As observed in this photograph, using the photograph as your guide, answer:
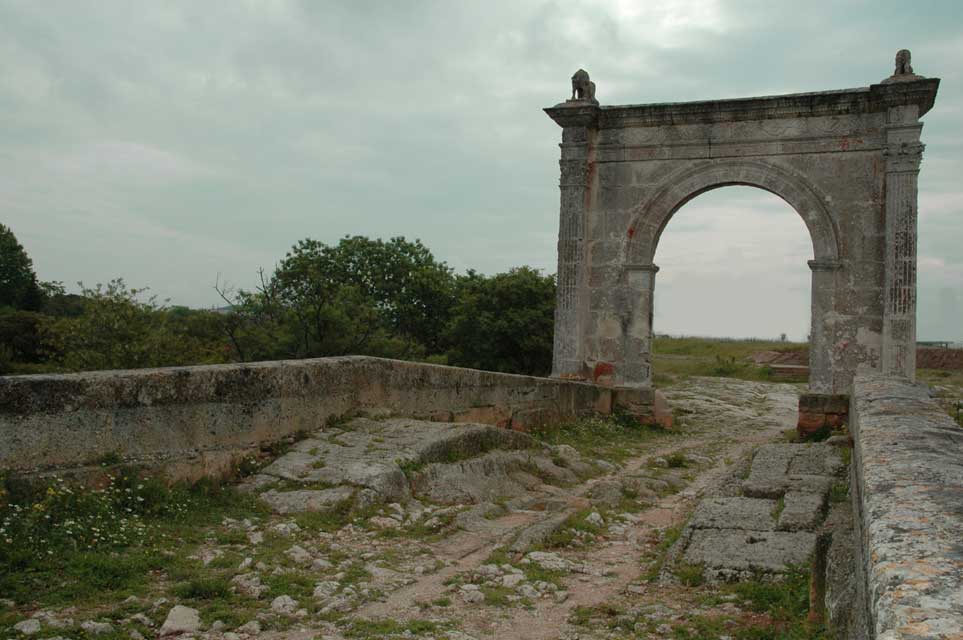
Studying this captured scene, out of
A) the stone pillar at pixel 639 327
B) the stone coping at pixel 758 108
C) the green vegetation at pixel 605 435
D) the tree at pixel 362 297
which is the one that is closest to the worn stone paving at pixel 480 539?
the green vegetation at pixel 605 435

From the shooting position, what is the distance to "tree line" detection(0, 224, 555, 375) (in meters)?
15.3

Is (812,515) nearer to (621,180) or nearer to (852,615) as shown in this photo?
(852,615)

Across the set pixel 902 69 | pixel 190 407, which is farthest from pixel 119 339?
pixel 902 69

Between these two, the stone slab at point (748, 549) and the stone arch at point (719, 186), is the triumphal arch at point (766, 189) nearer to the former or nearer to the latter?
the stone arch at point (719, 186)

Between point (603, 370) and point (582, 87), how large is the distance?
4.62m

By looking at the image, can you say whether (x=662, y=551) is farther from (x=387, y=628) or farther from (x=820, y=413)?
(x=820, y=413)

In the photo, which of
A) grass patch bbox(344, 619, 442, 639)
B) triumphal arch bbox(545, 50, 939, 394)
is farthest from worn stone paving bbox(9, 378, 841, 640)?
triumphal arch bbox(545, 50, 939, 394)

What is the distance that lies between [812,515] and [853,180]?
8.67m

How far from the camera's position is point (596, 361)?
44.5 feet

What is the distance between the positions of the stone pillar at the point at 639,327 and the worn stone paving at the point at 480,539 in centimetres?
533

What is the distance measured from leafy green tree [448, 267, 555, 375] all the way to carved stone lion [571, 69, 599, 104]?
8712 mm

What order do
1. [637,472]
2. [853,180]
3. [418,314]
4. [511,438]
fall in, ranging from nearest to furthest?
[511,438] → [637,472] → [853,180] → [418,314]

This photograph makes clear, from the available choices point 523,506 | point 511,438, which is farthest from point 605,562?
point 511,438

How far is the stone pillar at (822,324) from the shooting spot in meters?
12.2
